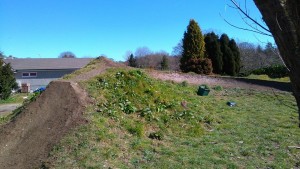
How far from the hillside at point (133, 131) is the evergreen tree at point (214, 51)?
56.5ft

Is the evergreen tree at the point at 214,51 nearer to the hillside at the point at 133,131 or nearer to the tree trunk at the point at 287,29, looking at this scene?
the hillside at the point at 133,131

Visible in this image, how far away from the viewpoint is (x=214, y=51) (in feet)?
92.6

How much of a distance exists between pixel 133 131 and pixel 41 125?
193cm

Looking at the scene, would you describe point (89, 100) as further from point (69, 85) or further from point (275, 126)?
point (275, 126)

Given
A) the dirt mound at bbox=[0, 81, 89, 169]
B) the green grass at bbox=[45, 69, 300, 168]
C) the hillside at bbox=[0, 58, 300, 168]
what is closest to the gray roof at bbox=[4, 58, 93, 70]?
the hillside at bbox=[0, 58, 300, 168]

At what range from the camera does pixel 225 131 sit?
8.45m

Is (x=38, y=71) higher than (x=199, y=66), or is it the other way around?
(x=199, y=66)

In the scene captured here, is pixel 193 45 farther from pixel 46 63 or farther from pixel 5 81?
pixel 46 63

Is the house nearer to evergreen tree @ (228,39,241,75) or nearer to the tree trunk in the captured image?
evergreen tree @ (228,39,241,75)

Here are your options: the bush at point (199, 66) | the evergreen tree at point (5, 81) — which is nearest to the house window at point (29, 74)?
the evergreen tree at point (5, 81)

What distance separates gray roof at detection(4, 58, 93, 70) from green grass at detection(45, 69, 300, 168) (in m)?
28.4

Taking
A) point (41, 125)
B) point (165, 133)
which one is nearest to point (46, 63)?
point (41, 125)

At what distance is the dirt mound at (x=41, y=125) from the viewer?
6324 mm

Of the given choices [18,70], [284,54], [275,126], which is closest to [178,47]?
[18,70]
